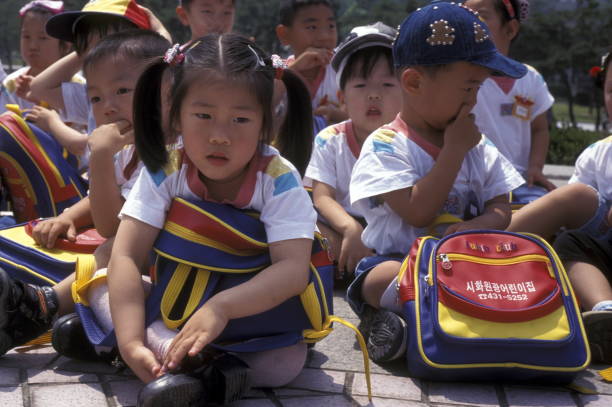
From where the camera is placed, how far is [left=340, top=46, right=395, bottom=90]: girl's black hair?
3656mm

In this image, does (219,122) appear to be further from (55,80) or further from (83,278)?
(55,80)

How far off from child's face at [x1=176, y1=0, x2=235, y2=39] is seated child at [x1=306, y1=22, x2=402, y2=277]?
1.27 metres

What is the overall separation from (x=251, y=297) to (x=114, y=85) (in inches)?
51.8

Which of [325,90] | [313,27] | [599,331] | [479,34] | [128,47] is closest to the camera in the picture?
[599,331]

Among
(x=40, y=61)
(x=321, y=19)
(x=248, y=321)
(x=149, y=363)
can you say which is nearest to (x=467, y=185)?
(x=248, y=321)

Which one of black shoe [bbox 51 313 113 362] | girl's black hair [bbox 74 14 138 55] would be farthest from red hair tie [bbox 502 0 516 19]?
black shoe [bbox 51 313 113 362]

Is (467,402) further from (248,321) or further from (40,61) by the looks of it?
(40,61)

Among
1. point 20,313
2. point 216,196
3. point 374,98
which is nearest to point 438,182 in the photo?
point 216,196

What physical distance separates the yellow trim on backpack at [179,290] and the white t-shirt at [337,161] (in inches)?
57.1

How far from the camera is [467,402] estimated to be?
2281mm

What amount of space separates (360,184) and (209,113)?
0.78 m

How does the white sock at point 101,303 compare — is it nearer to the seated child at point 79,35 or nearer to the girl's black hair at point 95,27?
the seated child at point 79,35

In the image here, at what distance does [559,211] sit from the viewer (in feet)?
10.4

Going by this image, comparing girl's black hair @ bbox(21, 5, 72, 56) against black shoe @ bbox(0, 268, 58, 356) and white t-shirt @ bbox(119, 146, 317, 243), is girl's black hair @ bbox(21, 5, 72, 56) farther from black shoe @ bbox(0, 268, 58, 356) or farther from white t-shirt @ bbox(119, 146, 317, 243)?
white t-shirt @ bbox(119, 146, 317, 243)
